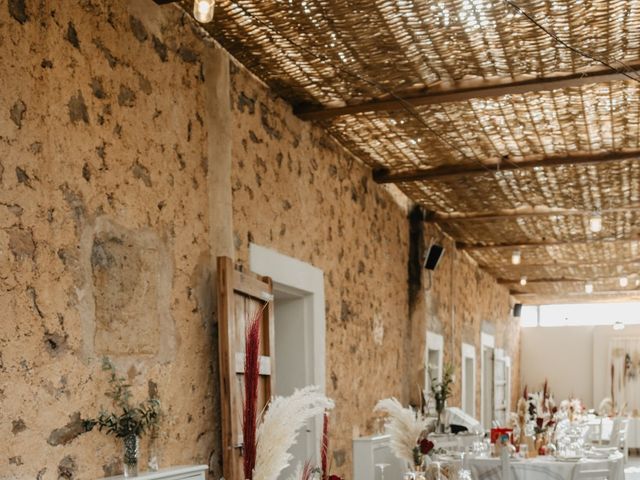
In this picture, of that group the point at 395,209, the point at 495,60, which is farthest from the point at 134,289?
the point at 395,209

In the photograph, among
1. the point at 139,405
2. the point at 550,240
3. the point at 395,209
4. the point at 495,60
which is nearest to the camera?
the point at 139,405

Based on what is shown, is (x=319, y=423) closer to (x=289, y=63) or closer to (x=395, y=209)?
(x=289, y=63)

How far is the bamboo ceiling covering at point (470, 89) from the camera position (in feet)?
15.1

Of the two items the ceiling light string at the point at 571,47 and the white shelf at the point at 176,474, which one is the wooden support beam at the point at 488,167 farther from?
the white shelf at the point at 176,474

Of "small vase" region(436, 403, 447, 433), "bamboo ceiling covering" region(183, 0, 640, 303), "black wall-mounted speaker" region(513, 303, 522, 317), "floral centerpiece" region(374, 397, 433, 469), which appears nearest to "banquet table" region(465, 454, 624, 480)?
"floral centerpiece" region(374, 397, 433, 469)

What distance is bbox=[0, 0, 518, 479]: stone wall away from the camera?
3.35m

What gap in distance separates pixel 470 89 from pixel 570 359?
1518cm

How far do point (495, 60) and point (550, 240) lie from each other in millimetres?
6753

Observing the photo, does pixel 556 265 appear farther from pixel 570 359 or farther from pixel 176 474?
pixel 176 474

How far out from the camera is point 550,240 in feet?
38.0

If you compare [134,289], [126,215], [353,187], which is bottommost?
[134,289]

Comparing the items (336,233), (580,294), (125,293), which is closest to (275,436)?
(125,293)

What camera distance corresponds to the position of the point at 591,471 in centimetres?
619

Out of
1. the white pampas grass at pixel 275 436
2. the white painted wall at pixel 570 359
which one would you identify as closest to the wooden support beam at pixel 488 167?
the white pampas grass at pixel 275 436
